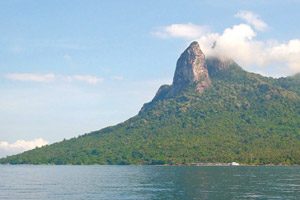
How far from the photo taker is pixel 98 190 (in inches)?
5236

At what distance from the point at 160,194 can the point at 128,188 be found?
20.7m

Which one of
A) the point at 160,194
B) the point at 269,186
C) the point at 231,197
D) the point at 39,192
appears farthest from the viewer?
the point at 269,186

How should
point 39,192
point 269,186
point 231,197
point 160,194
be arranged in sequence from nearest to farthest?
point 231,197, point 160,194, point 39,192, point 269,186

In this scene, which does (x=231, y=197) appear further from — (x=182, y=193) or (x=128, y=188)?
(x=128, y=188)

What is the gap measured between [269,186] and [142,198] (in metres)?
44.2

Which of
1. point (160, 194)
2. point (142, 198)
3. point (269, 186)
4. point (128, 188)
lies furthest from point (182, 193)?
point (269, 186)

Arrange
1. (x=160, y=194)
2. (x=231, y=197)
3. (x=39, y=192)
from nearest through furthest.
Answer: (x=231, y=197), (x=160, y=194), (x=39, y=192)

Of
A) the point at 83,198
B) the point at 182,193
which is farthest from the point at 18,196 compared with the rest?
the point at 182,193

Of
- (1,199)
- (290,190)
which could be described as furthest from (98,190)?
(290,190)

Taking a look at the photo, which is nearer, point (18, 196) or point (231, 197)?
point (231, 197)

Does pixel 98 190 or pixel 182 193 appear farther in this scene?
pixel 98 190

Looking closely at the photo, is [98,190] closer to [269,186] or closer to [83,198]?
[83,198]


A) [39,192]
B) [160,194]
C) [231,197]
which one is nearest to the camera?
[231,197]

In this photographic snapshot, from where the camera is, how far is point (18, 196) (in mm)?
119312
